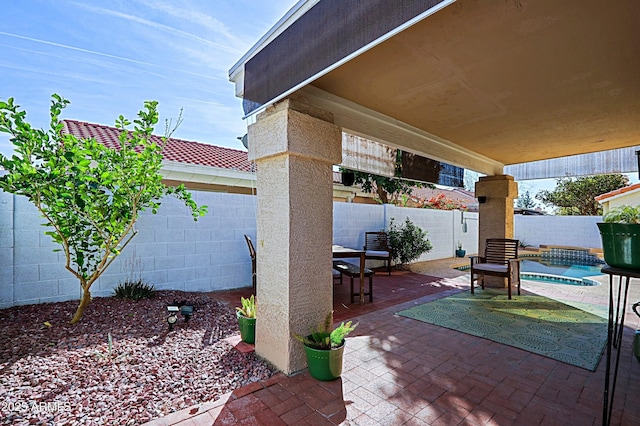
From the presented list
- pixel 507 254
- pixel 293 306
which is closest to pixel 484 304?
pixel 507 254

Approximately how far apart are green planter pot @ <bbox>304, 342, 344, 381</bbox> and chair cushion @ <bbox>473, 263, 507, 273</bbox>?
4732 millimetres

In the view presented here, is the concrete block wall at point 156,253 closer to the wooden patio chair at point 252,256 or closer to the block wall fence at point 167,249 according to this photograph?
the block wall fence at point 167,249

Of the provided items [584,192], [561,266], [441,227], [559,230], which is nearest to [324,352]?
[441,227]

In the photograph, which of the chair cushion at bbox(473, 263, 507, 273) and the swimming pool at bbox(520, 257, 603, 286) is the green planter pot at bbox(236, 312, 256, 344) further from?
the swimming pool at bbox(520, 257, 603, 286)

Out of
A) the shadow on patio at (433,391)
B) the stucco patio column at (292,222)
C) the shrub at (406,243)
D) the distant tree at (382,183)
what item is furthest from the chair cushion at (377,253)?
the stucco patio column at (292,222)

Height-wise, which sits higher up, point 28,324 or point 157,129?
point 157,129

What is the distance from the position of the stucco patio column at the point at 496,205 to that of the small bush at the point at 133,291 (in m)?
7.13

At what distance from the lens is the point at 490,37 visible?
90.2 inches

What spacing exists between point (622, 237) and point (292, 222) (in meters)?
2.36

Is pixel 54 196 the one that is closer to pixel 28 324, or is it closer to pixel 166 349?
pixel 28 324

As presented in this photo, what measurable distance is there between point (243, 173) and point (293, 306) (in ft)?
21.3

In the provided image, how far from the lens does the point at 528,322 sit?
4734mm

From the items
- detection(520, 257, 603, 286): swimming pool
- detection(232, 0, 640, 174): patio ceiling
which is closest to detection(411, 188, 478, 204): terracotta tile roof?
detection(520, 257, 603, 286): swimming pool

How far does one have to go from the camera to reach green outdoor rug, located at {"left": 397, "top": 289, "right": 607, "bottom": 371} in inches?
146
